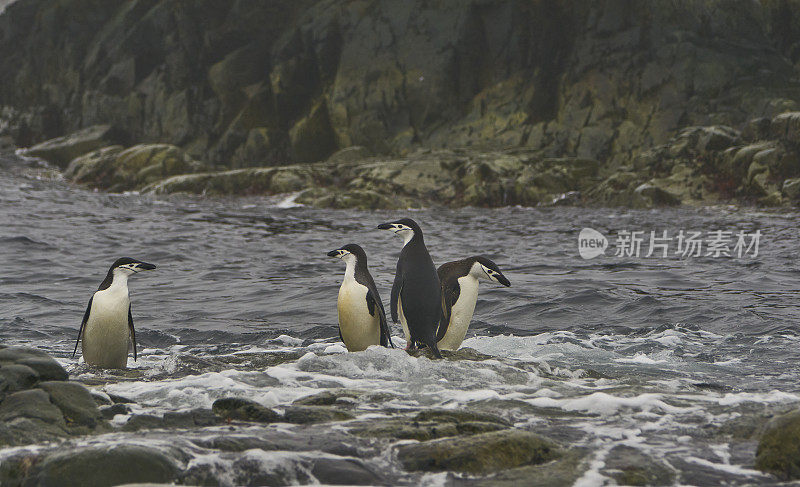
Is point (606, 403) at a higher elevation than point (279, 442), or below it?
below

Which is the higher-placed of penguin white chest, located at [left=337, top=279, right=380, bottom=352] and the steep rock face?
the steep rock face

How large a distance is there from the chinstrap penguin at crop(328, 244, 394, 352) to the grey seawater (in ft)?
1.95

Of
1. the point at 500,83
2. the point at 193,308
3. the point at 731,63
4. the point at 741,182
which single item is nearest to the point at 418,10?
the point at 500,83

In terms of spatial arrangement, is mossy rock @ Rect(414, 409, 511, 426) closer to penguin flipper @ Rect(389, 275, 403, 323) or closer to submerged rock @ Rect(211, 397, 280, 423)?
submerged rock @ Rect(211, 397, 280, 423)

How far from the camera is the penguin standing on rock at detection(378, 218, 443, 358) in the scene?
8.34 m

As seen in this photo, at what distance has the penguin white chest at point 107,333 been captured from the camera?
8.23 meters

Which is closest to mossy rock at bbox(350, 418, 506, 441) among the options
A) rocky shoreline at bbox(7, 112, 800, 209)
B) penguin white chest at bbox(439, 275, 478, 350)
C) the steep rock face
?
penguin white chest at bbox(439, 275, 478, 350)

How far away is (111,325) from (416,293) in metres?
2.84

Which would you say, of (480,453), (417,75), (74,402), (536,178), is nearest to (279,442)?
(480,453)

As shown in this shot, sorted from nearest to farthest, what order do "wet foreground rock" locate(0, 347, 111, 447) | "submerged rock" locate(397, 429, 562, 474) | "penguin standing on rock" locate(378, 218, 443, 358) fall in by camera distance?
"submerged rock" locate(397, 429, 562, 474) < "wet foreground rock" locate(0, 347, 111, 447) < "penguin standing on rock" locate(378, 218, 443, 358)

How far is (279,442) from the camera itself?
197 inches

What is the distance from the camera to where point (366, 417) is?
572 cm

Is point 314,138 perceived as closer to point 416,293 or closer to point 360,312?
point 360,312

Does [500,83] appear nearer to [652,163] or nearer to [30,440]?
[652,163]
